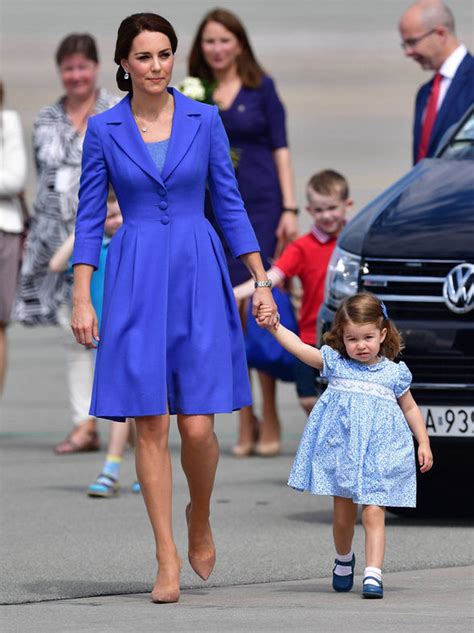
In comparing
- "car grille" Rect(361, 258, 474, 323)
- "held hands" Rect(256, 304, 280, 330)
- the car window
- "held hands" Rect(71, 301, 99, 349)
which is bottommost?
"held hands" Rect(71, 301, 99, 349)

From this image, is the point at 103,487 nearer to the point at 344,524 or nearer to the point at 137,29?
the point at 344,524

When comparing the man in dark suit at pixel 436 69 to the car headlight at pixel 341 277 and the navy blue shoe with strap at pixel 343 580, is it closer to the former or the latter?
the car headlight at pixel 341 277

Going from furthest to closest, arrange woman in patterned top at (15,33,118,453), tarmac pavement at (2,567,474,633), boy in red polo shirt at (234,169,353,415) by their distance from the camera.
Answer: woman in patterned top at (15,33,118,453)
boy in red polo shirt at (234,169,353,415)
tarmac pavement at (2,567,474,633)

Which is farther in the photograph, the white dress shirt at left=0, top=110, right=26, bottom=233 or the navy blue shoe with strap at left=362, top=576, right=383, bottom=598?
the white dress shirt at left=0, top=110, right=26, bottom=233

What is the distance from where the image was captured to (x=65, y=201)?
1228 centimetres

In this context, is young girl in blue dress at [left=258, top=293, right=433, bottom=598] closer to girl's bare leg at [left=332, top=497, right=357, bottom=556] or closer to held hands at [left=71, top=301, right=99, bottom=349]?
girl's bare leg at [left=332, top=497, right=357, bottom=556]

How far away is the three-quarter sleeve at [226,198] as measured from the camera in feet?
24.4

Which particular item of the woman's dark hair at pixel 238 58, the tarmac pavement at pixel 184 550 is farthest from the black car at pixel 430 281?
the woman's dark hair at pixel 238 58

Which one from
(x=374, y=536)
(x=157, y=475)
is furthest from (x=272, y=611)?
(x=157, y=475)

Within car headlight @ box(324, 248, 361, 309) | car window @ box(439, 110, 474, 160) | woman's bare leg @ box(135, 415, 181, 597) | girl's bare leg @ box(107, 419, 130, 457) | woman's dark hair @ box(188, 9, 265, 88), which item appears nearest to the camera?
woman's bare leg @ box(135, 415, 181, 597)

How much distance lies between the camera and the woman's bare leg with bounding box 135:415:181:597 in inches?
285

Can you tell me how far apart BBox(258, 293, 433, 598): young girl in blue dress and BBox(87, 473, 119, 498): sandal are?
9.47 feet

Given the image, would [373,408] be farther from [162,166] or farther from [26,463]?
[26,463]

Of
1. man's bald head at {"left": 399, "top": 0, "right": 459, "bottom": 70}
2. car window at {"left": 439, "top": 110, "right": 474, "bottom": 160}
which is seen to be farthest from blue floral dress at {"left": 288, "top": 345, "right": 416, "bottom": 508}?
man's bald head at {"left": 399, "top": 0, "right": 459, "bottom": 70}
